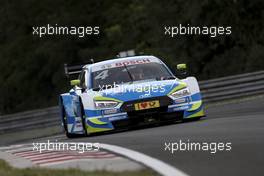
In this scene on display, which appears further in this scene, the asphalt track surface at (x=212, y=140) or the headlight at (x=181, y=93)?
the headlight at (x=181, y=93)

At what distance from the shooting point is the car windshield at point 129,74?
16.5 m

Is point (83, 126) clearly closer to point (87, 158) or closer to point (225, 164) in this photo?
point (87, 158)

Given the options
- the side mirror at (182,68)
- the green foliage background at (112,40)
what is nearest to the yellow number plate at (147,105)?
the side mirror at (182,68)

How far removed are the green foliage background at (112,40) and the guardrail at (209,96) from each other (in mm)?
7786

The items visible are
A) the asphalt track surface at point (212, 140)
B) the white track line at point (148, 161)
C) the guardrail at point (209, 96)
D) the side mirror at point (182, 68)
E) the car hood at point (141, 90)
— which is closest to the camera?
the white track line at point (148, 161)

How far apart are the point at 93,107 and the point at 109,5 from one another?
4535cm

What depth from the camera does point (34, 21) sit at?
64438mm

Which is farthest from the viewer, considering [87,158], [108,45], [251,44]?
[108,45]

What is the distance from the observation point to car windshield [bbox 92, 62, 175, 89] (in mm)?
16516

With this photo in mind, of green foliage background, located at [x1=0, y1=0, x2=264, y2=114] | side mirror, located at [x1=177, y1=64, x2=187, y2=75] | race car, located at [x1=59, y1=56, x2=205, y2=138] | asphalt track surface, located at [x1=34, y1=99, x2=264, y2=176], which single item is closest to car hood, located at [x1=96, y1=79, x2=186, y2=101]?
race car, located at [x1=59, y1=56, x2=205, y2=138]

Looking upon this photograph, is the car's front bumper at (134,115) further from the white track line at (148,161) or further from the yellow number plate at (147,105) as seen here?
the white track line at (148,161)

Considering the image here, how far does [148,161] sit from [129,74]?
707 centimetres

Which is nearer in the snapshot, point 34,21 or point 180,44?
point 180,44

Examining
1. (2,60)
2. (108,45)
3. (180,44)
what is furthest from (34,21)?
(180,44)
